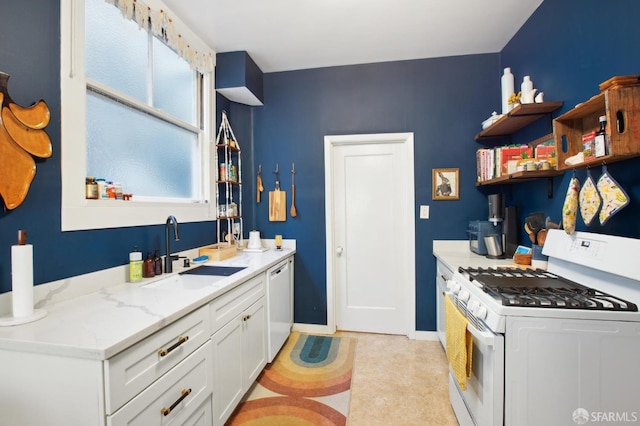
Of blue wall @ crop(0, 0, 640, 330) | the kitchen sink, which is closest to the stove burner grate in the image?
blue wall @ crop(0, 0, 640, 330)

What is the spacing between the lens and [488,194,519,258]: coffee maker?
7.58ft

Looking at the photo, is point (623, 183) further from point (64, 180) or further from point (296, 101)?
point (64, 180)

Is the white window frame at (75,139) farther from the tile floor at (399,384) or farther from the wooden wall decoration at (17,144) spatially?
the tile floor at (399,384)

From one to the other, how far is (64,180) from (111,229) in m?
0.35

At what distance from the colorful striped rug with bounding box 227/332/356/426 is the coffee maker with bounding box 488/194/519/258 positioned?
164cm

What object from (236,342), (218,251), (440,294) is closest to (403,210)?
(440,294)

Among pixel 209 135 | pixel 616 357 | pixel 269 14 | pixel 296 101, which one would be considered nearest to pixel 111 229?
pixel 209 135

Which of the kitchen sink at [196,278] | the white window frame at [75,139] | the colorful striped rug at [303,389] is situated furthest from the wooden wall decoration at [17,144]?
the colorful striped rug at [303,389]

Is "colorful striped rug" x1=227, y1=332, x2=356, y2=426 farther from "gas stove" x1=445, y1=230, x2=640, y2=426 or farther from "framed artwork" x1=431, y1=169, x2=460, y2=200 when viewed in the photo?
"framed artwork" x1=431, y1=169, x2=460, y2=200

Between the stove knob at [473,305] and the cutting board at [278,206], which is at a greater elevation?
the cutting board at [278,206]

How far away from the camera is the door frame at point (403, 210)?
2.74 m

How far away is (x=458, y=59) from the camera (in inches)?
105

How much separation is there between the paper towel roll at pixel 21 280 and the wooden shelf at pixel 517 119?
9.25ft

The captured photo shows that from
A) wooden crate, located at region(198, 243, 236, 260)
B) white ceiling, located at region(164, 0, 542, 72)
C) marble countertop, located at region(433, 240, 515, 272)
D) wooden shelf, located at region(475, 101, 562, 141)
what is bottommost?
marble countertop, located at region(433, 240, 515, 272)
